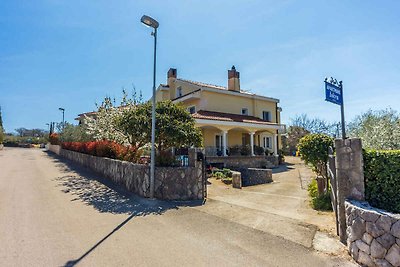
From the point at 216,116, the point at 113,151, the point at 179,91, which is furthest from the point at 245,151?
the point at 113,151

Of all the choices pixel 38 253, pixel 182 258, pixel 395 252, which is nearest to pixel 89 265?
pixel 38 253

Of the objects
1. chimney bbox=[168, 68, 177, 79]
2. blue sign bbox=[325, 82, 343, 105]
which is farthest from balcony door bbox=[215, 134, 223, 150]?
blue sign bbox=[325, 82, 343, 105]

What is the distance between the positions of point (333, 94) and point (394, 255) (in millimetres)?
3270

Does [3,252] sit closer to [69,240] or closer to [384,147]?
[69,240]

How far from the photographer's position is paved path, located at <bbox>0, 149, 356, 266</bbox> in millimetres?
4586

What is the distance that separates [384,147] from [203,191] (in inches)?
253

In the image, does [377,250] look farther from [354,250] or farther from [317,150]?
[317,150]

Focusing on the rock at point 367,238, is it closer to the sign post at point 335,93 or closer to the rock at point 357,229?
the rock at point 357,229

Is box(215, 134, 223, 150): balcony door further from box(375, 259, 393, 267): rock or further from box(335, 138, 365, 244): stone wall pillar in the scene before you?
box(375, 259, 393, 267): rock

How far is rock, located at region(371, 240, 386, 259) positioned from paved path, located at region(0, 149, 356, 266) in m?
0.55

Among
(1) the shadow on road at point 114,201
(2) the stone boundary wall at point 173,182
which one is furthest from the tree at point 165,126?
(1) the shadow on road at point 114,201

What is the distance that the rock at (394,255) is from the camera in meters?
3.86

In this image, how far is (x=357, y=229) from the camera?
4477 millimetres

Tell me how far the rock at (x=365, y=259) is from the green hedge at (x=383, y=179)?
1146 millimetres
